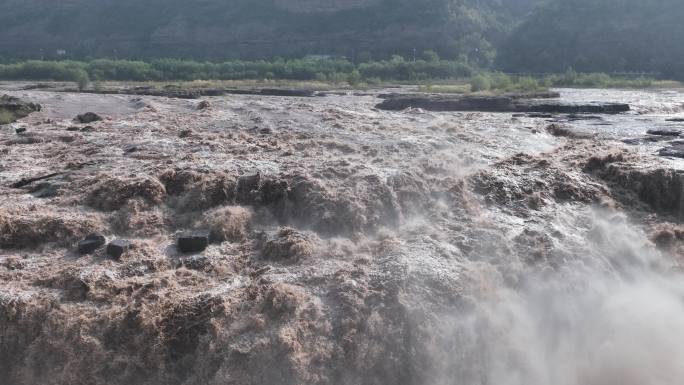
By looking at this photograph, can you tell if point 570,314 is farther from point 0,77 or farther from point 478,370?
point 0,77

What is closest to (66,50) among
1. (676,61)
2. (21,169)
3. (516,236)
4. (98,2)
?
(98,2)

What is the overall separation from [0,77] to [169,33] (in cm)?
4934

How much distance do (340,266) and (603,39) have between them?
8761 cm

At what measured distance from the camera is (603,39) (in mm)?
87438

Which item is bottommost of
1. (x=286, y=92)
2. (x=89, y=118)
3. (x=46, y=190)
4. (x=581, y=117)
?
(x=46, y=190)

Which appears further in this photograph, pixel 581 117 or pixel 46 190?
pixel 581 117

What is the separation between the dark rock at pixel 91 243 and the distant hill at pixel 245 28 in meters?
96.2

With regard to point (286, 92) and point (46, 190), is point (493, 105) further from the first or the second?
point (46, 190)

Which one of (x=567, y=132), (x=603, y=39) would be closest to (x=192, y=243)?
(x=567, y=132)

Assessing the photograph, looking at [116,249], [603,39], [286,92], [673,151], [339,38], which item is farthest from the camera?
[339,38]

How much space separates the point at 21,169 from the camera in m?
16.4

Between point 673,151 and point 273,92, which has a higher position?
point 273,92

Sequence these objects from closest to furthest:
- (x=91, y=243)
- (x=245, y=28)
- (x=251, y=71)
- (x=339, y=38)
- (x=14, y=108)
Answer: (x=91, y=243), (x=14, y=108), (x=251, y=71), (x=339, y=38), (x=245, y=28)

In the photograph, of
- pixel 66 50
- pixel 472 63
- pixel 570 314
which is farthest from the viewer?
pixel 66 50
